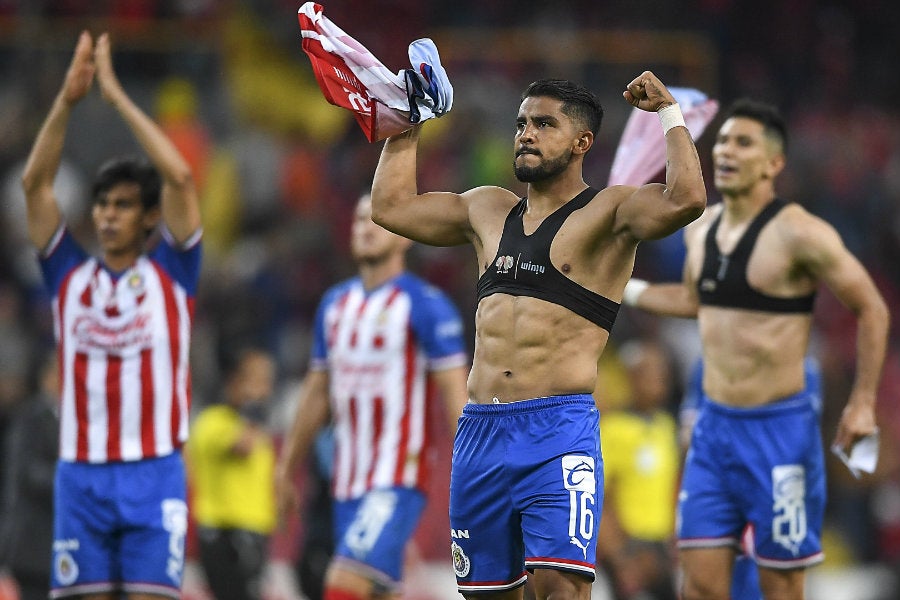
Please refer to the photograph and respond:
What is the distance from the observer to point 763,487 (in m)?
7.28

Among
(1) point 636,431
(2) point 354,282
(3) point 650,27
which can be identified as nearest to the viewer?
(2) point 354,282

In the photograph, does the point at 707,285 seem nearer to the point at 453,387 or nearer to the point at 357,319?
the point at 453,387

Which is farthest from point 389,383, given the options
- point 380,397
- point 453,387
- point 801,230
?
point 801,230

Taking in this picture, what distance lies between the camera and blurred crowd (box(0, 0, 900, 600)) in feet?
45.3

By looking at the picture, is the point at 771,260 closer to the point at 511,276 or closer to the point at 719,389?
the point at 719,389

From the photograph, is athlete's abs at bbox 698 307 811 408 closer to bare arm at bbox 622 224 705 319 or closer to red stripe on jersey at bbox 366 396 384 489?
bare arm at bbox 622 224 705 319

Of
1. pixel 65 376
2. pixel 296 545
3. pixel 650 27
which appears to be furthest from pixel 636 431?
pixel 650 27

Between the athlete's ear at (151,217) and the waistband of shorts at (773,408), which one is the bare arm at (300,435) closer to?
the athlete's ear at (151,217)

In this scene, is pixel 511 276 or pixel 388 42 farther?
pixel 388 42

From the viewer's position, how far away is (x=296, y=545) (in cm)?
1204

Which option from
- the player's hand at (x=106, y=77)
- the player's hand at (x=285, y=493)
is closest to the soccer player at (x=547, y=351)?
the player's hand at (x=106, y=77)

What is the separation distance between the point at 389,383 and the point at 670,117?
2.90 metres

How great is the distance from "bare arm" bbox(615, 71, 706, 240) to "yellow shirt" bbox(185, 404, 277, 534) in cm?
463

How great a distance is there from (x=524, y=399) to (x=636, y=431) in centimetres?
531
